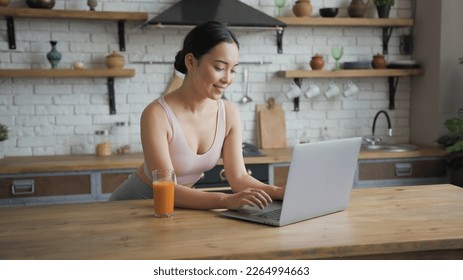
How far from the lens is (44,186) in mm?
3424

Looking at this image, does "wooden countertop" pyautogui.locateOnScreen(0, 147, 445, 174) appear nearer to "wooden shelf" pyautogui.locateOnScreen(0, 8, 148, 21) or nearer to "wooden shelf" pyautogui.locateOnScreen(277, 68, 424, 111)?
"wooden shelf" pyautogui.locateOnScreen(277, 68, 424, 111)

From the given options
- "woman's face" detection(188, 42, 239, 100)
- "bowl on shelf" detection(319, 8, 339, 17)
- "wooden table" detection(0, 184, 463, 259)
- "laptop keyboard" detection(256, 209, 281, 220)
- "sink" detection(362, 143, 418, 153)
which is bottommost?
"sink" detection(362, 143, 418, 153)

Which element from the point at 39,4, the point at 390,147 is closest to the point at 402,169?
the point at 390,147

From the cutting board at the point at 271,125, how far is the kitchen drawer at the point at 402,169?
72 centimetres

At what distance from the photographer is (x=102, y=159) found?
3.67 meters

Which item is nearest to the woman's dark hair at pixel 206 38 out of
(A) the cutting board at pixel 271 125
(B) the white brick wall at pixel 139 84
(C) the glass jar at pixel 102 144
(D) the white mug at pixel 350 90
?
(C) the glass jar at pixel 102 144

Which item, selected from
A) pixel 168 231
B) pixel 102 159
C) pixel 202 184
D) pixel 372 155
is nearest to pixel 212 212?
pixel 168 231

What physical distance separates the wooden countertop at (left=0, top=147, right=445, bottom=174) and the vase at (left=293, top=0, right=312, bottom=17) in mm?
1072

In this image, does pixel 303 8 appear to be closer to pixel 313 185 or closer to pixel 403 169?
pixel 403 169

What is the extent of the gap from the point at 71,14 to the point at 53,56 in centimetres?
33

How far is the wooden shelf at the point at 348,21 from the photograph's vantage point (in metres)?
4.11

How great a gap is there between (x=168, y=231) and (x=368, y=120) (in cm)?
326

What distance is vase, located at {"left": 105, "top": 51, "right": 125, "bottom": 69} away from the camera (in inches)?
153

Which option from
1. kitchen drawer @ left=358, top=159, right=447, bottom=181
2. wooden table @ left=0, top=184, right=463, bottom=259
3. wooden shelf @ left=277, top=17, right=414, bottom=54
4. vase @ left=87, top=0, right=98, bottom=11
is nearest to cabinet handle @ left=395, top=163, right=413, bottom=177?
kitchen drawer @ left=358, top=159, right=447, bottom=181
